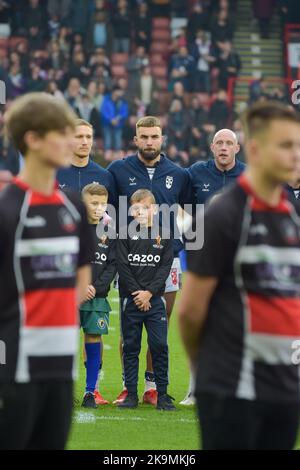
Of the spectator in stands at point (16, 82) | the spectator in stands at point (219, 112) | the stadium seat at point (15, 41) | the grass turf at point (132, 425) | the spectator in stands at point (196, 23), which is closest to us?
the grass turf at point (132, 425)

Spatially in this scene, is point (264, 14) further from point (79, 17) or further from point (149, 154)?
point (149, 154)

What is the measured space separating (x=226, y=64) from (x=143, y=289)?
24.0m

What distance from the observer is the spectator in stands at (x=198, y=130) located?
29.4 m

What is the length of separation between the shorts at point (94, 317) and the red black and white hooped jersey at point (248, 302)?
504 cm

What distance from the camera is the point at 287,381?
4.39 metres

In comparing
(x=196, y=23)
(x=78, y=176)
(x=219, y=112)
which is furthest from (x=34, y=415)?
(x=196, y=23)

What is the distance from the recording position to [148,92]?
30484 mm

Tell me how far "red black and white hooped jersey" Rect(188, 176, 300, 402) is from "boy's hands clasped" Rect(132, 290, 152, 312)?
506cm

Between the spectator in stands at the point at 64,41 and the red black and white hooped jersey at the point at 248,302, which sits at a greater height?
the spectator in stands at the point at 64,41

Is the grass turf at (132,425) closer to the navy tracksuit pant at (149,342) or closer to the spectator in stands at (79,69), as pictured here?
the navy tracksuit pant at (149,342)

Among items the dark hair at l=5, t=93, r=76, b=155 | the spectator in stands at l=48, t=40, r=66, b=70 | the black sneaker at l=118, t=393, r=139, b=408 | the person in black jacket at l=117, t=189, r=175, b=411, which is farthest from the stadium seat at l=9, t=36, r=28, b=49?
the dark hair at l=5, t=93, r=76, b=155

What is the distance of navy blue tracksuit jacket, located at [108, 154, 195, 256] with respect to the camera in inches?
400

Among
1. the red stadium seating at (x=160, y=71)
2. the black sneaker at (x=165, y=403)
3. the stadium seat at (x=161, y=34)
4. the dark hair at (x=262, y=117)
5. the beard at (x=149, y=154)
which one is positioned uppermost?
the stadium seat at (x=161, y=34)

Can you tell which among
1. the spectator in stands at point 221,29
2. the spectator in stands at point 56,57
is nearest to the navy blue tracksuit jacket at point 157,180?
the spectator in stands at point 56,57
